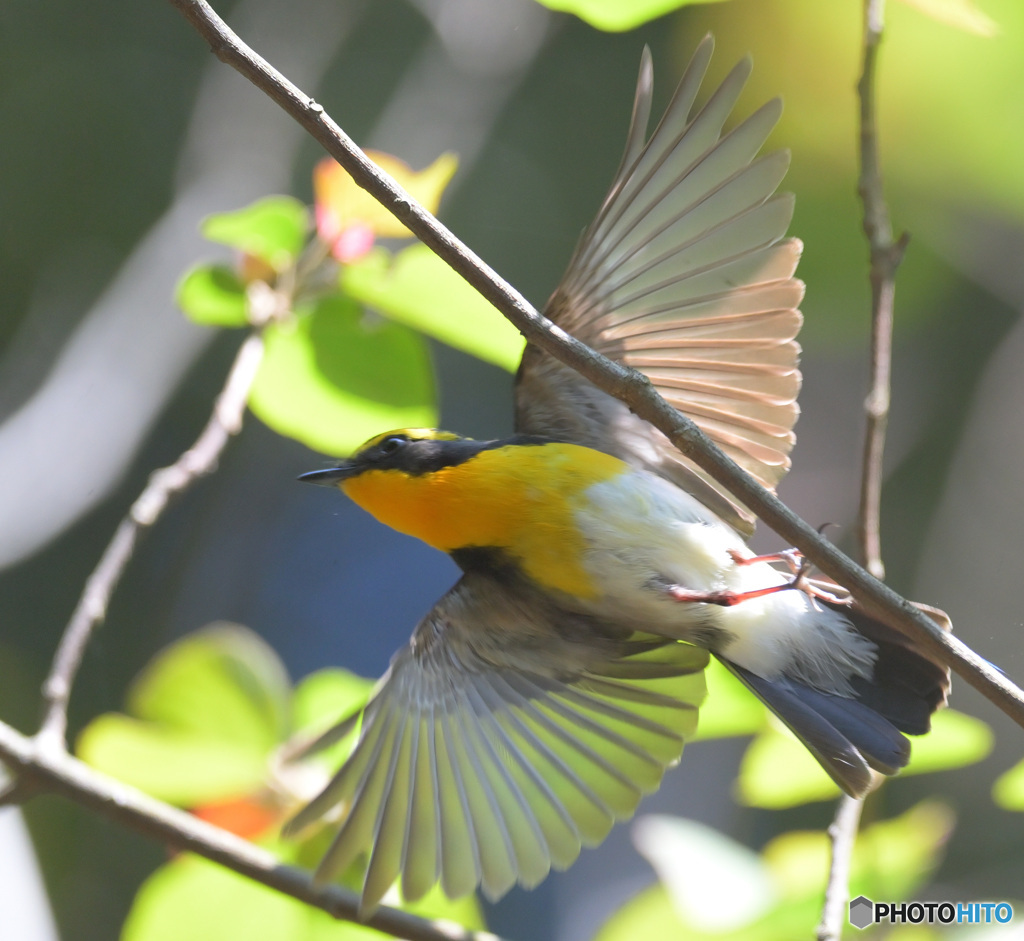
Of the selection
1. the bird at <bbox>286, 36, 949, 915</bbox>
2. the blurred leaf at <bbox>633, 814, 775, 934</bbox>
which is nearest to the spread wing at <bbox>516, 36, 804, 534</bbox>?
the bird at <bbox>286, 36, 949, 915</bbox>

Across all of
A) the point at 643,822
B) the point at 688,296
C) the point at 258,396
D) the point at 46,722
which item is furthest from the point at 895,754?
the point at 46,722

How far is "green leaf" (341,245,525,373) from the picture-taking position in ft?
3.24

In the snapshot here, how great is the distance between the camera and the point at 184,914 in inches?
42.0

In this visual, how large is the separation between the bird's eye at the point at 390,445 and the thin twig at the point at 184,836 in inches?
16.2

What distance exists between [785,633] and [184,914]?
2.30 ft

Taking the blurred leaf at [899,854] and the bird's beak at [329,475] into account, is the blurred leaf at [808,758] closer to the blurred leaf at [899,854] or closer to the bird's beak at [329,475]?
the blurred leaf at [899,854]

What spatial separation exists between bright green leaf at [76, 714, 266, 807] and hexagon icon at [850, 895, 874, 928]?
66 centimetres

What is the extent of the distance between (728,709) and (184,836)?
56cm

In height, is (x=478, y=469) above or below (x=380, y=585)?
above

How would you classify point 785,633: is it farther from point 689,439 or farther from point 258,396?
point 258,396

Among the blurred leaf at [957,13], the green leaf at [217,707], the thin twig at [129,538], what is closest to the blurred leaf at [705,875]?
the green leaf at [217,707]

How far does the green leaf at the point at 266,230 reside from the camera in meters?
1.06

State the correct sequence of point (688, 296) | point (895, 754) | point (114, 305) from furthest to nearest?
point (114, 305) → point (688, 296) → point (895, 754)

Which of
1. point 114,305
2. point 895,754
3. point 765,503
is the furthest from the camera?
point 114,305
